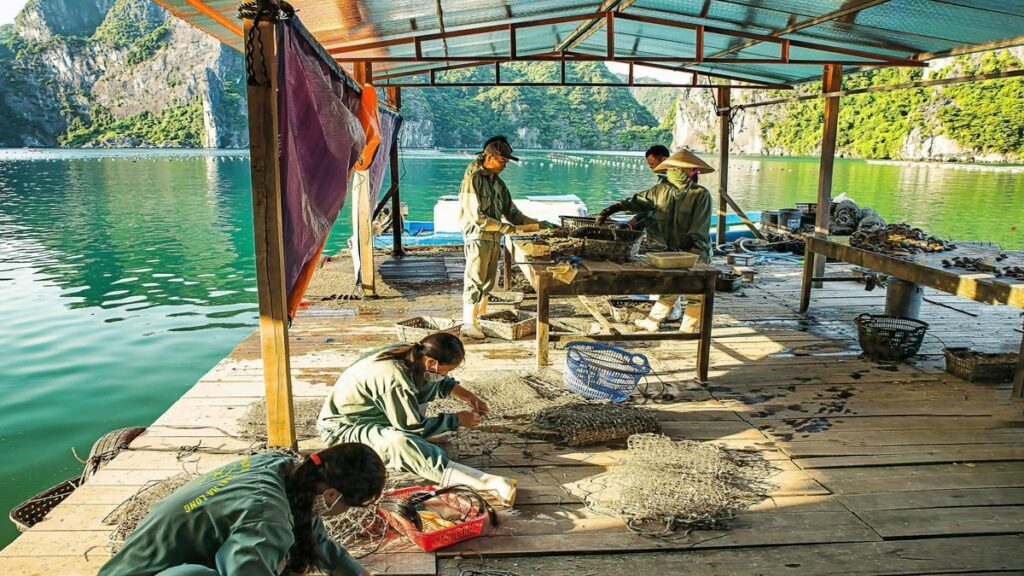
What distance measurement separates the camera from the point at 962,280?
5.00m

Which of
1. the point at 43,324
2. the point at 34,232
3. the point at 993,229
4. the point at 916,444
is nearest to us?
the point at 916,444

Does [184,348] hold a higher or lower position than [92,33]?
lower

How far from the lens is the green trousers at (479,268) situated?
Result: 243 inches

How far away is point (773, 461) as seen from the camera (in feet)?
12.8

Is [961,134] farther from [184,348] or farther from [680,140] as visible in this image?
[184,348]

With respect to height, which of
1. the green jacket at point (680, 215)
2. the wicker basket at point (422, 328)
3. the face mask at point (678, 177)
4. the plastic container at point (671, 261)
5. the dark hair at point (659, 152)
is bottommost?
the wicker basket at point (422, 328)

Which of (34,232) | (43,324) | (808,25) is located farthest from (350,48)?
(34,232)

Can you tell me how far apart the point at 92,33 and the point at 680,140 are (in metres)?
117

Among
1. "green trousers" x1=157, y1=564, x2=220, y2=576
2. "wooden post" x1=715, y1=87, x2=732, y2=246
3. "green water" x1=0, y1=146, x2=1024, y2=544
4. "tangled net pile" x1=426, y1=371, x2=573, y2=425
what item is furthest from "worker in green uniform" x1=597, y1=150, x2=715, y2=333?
"green water" x1=0, y1=146, x2=1024, y2=544

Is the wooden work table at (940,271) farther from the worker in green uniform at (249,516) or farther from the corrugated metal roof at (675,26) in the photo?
the worker in green uniform at (249,516)

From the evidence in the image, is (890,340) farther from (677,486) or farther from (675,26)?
(675,26)

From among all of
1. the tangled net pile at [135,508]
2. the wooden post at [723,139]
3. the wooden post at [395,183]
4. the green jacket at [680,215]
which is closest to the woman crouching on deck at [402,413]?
the tangled net pile at [135,508]

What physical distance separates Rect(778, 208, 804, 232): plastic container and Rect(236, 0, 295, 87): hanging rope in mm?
12204

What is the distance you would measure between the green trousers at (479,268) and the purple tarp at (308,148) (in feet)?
6.19
